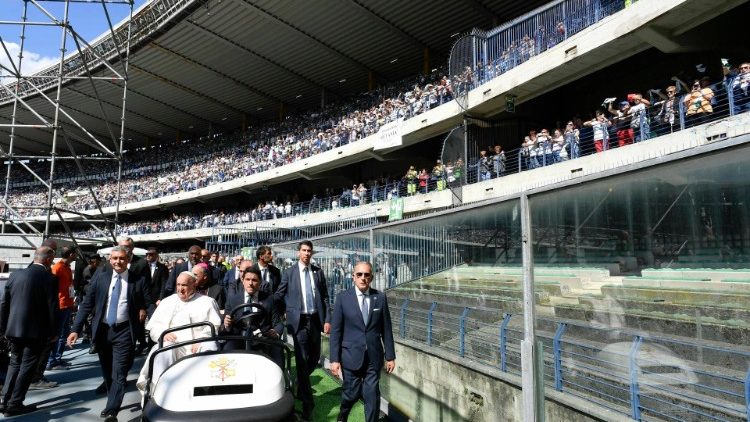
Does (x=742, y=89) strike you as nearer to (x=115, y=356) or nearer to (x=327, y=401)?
(x=327, y=401)

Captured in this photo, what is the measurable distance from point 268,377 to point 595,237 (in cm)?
191

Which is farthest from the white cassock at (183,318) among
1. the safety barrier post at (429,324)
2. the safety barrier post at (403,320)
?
the safety barrier post at (403,320)

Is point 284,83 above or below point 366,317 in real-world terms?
above

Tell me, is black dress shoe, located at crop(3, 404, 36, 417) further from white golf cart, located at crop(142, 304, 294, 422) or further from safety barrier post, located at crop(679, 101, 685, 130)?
safety barrier post, located at crop(679, 101, 685, 130)

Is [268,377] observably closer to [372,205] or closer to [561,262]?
[561,262]

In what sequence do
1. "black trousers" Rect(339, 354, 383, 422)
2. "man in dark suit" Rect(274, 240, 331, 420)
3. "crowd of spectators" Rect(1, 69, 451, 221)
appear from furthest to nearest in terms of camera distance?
"crowd of spectators" Rect(1, 69, 451, 221), "man in dark suit" Rect(274, 240, 331, 420), "black trousers" Rect(339, 354, 383, 422)

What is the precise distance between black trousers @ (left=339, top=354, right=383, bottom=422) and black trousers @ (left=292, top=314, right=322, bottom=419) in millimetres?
884

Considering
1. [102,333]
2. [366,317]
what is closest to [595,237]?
[366,317]

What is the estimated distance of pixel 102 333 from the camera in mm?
5129

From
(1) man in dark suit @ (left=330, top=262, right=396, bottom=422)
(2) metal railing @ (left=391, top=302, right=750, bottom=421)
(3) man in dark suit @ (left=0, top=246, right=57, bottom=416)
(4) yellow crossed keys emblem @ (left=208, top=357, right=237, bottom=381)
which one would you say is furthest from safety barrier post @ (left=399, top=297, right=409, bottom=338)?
(3) man in dark suit @ (left=0, top=246, right=57, bottom=416)

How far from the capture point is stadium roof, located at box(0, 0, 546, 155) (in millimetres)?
24234

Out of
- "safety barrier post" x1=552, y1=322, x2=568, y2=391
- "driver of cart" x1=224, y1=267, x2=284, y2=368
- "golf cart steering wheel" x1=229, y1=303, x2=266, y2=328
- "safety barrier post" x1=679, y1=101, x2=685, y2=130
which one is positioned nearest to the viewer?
"safety barrier post" x1=552, y1=322, x2=568, y2=391

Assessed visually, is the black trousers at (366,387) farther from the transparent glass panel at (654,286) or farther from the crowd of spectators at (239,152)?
the crowd of spectators at (239,152)

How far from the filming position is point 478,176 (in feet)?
56.2
